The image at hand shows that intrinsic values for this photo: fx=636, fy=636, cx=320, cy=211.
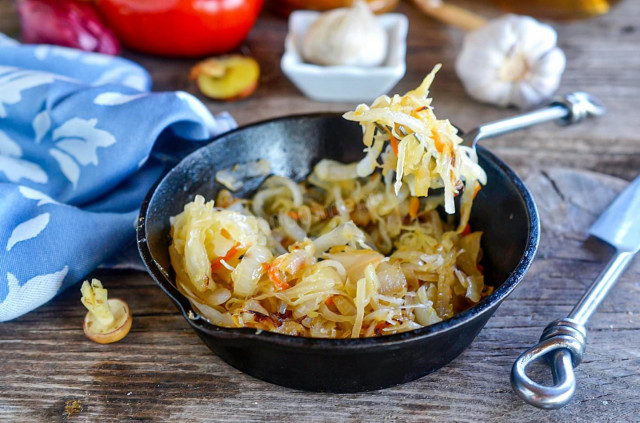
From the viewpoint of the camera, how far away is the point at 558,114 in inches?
67.9

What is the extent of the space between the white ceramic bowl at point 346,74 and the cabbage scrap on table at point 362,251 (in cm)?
59

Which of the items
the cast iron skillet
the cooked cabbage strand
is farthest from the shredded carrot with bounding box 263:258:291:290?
the cast iron skillet

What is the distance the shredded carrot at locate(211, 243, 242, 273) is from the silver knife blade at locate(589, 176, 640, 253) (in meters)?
0.86

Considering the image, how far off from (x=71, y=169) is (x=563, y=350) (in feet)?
3.86

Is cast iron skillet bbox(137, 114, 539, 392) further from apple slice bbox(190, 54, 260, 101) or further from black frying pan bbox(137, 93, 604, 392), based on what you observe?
apple slice bbox(190, 54, 260, 101)

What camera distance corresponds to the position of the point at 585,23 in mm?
2549

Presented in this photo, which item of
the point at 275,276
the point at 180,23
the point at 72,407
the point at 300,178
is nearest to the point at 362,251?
the point at 275,276

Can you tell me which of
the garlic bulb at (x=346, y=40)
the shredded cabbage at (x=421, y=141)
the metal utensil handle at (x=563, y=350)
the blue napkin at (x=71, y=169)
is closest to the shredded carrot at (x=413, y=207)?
the shredded cabbage at (x=421, y=141)

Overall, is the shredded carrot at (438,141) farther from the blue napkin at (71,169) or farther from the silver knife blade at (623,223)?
the blue napkin at (71,169)

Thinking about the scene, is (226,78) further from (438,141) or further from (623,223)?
(623,223)

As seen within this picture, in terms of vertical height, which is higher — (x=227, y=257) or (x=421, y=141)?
(x=421, y=141)

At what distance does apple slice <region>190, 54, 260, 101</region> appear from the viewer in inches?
82.9

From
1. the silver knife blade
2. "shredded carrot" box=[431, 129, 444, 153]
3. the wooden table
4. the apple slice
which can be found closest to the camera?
the wooden table

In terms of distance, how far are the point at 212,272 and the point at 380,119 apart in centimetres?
46
